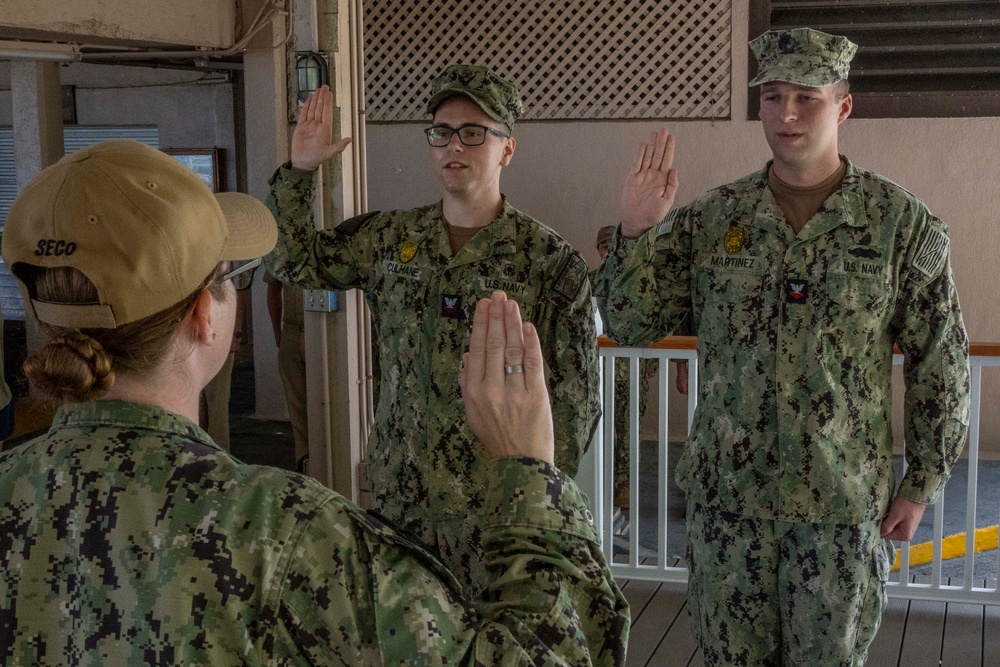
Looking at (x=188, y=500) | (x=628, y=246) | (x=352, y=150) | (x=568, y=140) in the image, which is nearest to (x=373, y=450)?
(x=628, y=246)

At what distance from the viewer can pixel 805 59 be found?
246 centimetres

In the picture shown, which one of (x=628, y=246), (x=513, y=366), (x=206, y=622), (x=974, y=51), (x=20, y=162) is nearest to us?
(x=206, y=622)

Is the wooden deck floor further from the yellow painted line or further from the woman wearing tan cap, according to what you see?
the woman wearing tan cap

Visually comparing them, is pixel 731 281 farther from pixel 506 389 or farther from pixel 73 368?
pixel 73 368

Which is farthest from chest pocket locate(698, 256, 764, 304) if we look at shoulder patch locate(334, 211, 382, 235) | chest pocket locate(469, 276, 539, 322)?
shoulder patch locate(334, 211, 382, 235)

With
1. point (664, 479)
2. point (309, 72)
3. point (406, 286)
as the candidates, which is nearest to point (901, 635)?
point (664, 479)

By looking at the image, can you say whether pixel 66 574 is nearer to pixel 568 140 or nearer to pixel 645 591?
pixel 645 591

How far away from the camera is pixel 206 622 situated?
1.01 metres

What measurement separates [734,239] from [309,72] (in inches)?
68.8

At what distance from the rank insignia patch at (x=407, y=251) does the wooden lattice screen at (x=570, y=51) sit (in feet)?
15.9

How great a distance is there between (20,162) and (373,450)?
Result: 545 centimetres

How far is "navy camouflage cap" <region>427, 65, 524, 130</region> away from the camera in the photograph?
2699 mm

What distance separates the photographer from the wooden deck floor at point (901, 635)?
3.50 meters

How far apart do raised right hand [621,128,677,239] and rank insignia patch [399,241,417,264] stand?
580mm
